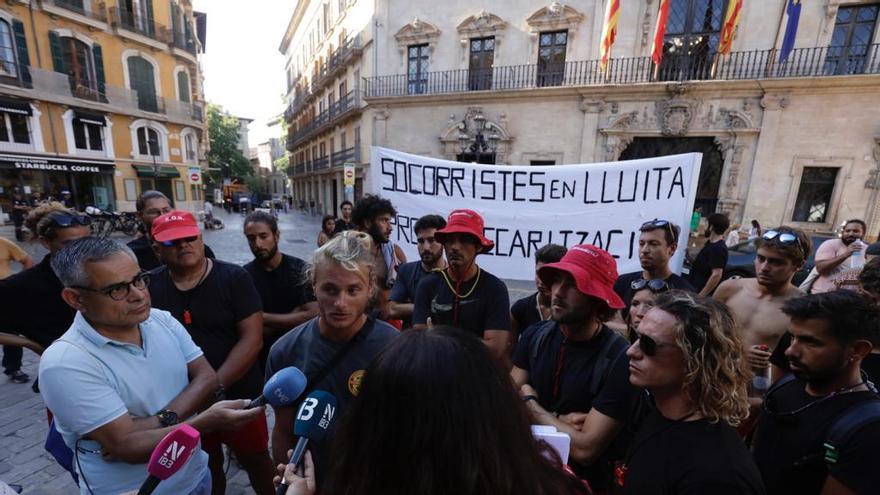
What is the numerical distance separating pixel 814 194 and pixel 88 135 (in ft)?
112

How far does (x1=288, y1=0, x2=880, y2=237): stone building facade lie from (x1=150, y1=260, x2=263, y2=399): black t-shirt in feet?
26.4

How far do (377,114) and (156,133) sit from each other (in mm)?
14950

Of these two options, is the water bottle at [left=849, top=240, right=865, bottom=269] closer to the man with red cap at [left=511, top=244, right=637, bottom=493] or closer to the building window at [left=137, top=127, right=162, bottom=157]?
the man with red cap at [left=511, top=244, right=637, bottom=493]

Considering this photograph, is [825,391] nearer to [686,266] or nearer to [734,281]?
[734,281]

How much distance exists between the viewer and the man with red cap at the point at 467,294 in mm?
2625

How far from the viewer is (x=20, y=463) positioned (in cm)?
295

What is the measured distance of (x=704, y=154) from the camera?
1502cm

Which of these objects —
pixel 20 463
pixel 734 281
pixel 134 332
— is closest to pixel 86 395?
pixel 134 332

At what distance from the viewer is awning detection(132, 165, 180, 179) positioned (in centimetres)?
2173

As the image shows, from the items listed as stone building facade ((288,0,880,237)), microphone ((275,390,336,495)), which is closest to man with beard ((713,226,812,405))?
microphone ((275,390,336,495))

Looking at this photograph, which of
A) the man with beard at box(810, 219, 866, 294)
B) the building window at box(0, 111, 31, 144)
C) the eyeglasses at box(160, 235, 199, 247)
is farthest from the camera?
the building window at box(0, 111, 31, 144)

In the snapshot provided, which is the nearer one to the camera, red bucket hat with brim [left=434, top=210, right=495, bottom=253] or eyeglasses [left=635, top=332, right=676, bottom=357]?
eyeglasses [left=635, top=332, right=676, bottom=357]

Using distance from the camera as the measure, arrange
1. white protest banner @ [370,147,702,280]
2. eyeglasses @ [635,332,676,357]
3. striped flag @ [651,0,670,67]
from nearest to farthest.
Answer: eyeglasses @ [635,332,676,357] → white protest banner @ [370,147,702,280] → striped flag @ [651,0,670,67]

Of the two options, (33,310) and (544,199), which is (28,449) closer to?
(33,310)
